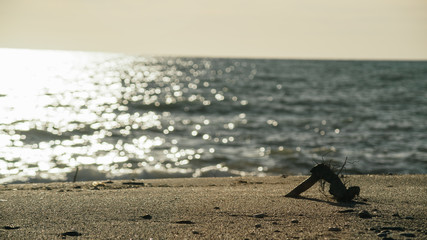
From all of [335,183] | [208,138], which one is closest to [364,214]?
[335,183]

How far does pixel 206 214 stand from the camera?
15.2 feet

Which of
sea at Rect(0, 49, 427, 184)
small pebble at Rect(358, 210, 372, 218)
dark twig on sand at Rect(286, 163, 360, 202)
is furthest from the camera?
sea at Rect(0, 49, 427, 184)

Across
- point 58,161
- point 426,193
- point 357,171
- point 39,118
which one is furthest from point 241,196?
point 39,118

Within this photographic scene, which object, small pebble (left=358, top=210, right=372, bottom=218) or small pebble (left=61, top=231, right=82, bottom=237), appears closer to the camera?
small pebble (left=61, top=231, right=82, bottom=237)

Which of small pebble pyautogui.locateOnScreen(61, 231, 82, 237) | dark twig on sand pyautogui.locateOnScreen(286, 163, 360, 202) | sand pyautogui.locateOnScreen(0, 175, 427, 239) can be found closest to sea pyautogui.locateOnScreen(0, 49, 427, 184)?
dark twig on sand pyautogui.locateOnScreen(286, 163, 360, 202)

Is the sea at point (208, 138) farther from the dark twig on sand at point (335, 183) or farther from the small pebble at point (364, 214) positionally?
the small pebble at point (364, 214)

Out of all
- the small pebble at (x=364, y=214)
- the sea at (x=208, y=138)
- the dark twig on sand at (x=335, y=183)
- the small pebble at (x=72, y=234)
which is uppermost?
the sea at (x=208, y=138)

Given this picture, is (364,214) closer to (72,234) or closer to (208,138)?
(72,234)

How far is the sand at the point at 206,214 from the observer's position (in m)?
3.94

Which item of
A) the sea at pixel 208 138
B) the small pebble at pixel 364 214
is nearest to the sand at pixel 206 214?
the small pebble at pixel 364 214

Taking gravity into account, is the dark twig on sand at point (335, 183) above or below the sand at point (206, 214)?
above

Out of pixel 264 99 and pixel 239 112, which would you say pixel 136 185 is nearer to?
pixel 239 112

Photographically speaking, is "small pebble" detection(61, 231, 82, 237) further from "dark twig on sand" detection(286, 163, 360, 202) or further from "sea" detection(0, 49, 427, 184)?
"sea" detection(0, 49, 427, 184)

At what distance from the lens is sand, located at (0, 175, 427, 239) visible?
394cm
